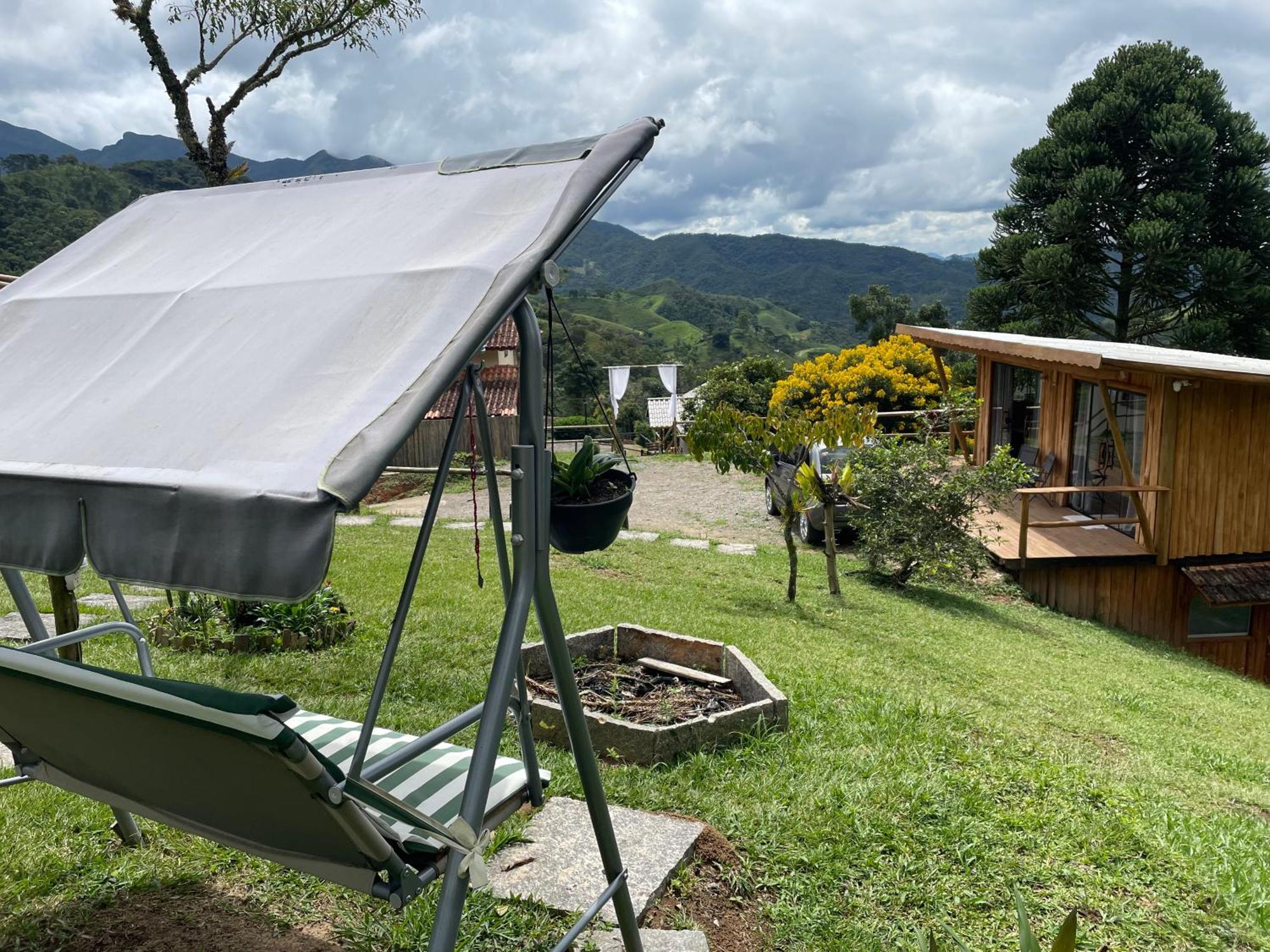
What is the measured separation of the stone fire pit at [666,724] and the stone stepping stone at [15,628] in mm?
3102

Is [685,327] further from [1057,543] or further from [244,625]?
[244,625]

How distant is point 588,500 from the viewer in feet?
9.13

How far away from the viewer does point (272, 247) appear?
246cm

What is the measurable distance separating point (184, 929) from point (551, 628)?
1.67 metres

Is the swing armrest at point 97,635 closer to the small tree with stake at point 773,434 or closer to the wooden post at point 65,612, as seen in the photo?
the wooden post at point 65,612

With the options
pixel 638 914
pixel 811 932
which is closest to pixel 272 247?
pixel 638 914

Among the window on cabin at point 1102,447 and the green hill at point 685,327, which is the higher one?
the green hill at point 685,327

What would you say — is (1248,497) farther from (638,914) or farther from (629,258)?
(629,258)

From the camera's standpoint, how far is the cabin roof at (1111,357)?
10.2m

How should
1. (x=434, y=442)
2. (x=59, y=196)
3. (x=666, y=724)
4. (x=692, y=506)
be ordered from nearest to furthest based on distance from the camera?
(x=666, y=724), (x=692, y=506), (x=434, y=442), (x=59, y=196)

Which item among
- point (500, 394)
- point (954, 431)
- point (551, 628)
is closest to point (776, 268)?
point (954, 431)

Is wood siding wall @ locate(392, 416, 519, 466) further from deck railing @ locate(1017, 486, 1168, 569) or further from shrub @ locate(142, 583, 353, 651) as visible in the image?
shrub @ locate(142, 583, 353, 651)

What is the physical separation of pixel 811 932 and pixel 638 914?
56 cm

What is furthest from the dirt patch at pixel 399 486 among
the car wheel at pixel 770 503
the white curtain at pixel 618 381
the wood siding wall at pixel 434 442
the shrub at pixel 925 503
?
the white curtain at pixel 618 381
